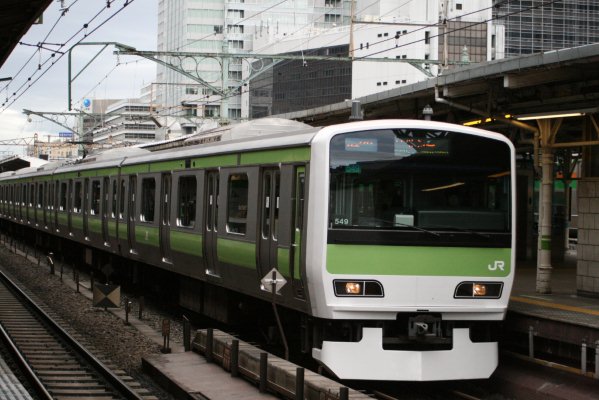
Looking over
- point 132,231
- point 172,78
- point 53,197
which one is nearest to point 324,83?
point 172,78

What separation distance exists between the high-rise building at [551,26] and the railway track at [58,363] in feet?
328

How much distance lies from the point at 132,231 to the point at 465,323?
947cm

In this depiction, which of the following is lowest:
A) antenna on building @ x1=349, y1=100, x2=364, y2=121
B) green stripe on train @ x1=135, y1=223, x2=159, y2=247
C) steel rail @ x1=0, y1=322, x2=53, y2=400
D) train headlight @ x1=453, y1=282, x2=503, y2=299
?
steel rail @ x1=0, y1=322, x2=53, y2=400

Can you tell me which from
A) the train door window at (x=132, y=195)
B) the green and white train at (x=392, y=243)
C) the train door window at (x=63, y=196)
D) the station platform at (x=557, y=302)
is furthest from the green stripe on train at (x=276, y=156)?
the train door window at (x=63, y=196)

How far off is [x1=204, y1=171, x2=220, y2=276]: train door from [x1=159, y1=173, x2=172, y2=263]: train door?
2118 mm

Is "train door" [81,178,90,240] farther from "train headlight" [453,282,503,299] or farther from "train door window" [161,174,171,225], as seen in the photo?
"train headlight" [453,282,503,299]

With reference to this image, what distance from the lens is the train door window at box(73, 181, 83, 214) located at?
2403 cm

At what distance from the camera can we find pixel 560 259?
71.8ft

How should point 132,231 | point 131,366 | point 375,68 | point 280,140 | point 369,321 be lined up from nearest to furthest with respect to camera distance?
point 369,321
point 280,140
point 131,366
point 132,231
point 375,68

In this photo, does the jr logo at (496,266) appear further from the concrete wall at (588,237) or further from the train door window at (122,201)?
the train door window at (122,201)

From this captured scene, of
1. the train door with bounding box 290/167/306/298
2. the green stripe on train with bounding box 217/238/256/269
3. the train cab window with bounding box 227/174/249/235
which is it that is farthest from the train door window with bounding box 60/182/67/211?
the train door with bounding box 290/167/306/298

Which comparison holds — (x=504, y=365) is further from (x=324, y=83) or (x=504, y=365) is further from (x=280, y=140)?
(x=324, y=83)

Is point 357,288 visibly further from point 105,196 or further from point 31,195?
point 31,195

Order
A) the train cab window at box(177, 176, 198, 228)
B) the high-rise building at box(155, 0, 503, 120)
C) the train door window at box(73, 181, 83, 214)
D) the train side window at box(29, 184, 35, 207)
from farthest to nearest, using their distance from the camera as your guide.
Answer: the high-rise building at box(155, 0, 503, 120), the train side window at box(29, 184, 35, 207), the train door window at box(73, 181, 83, 214), the train cab window at box(177, 176, 198, 228)
